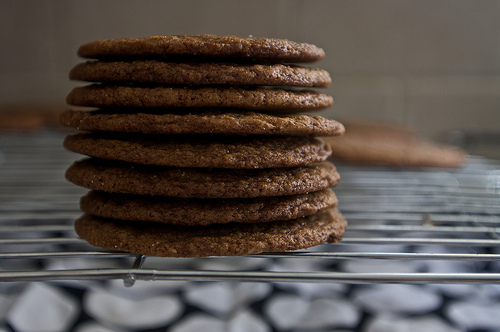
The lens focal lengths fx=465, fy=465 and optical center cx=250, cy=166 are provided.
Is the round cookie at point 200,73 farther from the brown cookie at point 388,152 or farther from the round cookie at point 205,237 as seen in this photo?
the brown cookie at point 388,152

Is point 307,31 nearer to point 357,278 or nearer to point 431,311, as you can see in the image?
point 431,311

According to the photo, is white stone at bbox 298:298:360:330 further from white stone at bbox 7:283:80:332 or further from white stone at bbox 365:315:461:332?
white stone at bbox 7:283:80:332

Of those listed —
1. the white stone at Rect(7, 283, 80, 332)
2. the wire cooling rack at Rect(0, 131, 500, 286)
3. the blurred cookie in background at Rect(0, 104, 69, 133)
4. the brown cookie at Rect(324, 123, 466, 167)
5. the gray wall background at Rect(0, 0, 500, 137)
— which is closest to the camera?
the wire cooling rack at Rect(0, 131, 500, 286)

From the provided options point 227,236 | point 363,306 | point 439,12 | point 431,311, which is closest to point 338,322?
point 363,306

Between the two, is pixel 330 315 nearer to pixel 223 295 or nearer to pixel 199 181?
pixel 223 295

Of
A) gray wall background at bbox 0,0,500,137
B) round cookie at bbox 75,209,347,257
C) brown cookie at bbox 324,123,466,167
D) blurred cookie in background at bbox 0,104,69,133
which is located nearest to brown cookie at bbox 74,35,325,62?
round cookie at bbox 75,209,347,257

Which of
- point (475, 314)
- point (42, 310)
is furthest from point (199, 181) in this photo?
point (475, 314)
